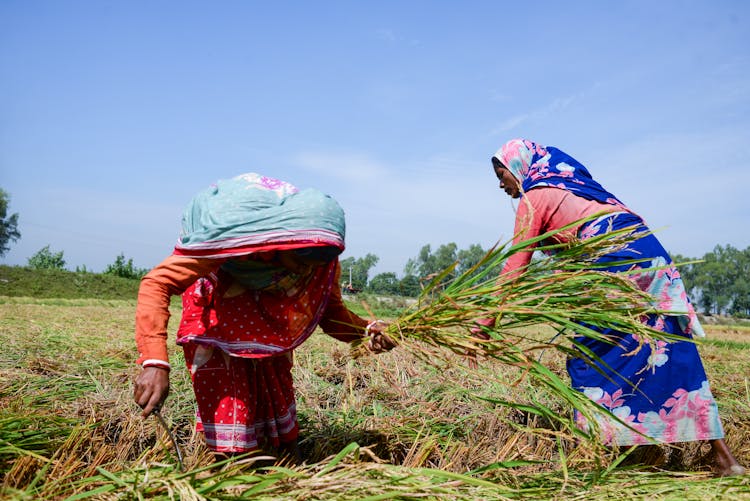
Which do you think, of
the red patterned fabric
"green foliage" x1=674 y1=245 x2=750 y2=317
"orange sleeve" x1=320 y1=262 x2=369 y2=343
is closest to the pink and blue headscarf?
"orange sleeve" x1=320 y1=262 x2=369 y2=343

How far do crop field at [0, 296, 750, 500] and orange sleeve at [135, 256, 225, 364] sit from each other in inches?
13.0

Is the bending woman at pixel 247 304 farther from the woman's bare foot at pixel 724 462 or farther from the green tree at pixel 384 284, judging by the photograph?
the woman's bare foot at pixel 724 462

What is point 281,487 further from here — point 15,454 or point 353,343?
point 15,454

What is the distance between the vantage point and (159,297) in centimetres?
181

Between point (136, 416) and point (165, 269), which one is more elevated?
point (165, 269)

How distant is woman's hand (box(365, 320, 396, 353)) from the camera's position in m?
2.16

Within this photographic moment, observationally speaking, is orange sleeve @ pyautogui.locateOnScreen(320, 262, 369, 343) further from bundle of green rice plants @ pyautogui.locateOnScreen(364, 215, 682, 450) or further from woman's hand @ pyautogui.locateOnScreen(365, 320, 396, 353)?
bundle of green rice plants @ pyautogui.locateOnScreen(364, 215, 682, 450)

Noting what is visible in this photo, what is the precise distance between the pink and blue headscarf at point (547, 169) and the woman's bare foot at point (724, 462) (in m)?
1.20

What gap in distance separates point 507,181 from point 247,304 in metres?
1.65

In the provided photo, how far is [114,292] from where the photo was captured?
44.0 feet

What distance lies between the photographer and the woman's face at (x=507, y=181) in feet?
9.68

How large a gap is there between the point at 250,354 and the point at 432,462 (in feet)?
3.52

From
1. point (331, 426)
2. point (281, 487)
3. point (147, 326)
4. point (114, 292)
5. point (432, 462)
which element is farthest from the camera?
point (114, 292)

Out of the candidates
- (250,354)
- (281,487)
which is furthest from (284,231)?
(281,487)
